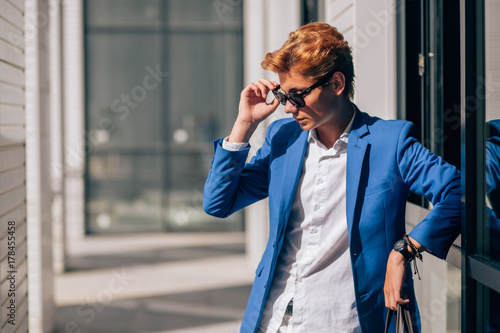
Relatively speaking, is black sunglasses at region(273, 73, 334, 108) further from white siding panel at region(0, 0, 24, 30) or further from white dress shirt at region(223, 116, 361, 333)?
white siding panel at region(0, 0, 24, 30)

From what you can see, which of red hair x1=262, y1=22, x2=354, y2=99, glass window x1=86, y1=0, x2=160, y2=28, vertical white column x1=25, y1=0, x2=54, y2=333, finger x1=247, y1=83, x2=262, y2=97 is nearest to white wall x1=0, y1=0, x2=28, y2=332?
vertical white column x1=25, y1=0, x2=54, y2=333

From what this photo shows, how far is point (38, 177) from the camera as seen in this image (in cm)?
516

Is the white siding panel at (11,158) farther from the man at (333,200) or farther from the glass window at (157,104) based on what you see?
the glass window at (157,104)

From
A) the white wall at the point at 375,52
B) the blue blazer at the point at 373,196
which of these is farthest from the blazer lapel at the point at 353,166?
the white wall at the point at 375,52

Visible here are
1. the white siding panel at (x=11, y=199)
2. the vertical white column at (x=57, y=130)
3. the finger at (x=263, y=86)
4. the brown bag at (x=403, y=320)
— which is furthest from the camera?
the vertical white column at (x=57, y=130)

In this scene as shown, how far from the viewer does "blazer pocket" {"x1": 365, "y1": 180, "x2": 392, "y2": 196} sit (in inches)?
74.7

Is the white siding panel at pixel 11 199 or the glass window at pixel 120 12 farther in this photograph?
the glass window at pixel 120 12

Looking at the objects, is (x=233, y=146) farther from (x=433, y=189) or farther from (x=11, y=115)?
(x=11, y=115)

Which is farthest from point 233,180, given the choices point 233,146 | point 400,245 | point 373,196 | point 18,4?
point 18,4

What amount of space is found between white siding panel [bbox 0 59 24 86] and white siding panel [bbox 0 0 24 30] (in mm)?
260

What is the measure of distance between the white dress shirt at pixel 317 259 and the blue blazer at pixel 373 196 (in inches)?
1.5

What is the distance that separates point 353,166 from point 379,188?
11 centimetres

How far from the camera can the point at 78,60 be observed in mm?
10117

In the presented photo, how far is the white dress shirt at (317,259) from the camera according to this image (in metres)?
1.94
